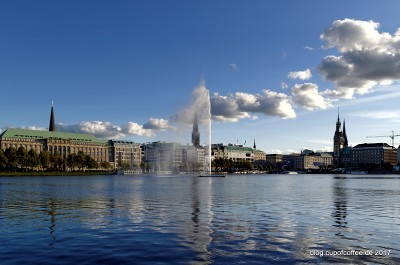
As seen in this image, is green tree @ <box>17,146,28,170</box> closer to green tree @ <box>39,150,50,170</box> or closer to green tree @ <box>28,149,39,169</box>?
green tree @ <box>28,149,39,169</box>

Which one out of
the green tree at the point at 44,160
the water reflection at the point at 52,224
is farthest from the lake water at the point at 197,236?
the green tree at the point at 44,160

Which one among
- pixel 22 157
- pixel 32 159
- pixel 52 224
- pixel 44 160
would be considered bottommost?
pixel 52 224

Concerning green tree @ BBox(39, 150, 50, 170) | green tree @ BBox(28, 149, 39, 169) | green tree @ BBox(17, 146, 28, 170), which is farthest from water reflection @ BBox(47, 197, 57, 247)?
green tree @ BBox(39, 150, 50, 170)

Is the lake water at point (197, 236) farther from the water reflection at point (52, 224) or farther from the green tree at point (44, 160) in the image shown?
the green tree at point (44, 160)

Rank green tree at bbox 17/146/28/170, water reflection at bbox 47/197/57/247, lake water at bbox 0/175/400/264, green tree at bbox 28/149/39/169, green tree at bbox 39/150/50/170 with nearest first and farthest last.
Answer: lake water at bbox 0/175/400/264, water reflection at bbox 47/197/57/247, green tree at bbox 17/146/28/170, green tree at bbox 28/149/39/169, green tree at bbox 39/150/50/170

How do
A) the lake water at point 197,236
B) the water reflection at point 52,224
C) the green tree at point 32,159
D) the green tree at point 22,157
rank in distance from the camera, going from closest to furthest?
the lake water at point 197,236 → the water reflection at point 52,224 → the green tree at point 22,157 → the green tree at point 32,159

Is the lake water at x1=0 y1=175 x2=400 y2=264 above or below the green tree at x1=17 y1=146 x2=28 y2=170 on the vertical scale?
below

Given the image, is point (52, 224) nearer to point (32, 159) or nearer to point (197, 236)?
point (197, 236)

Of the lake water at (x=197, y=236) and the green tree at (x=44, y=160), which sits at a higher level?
the green tree at (x=44, y=160)

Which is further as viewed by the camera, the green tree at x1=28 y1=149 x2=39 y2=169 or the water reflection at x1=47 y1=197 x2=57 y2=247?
the green tree at x1=28 y1=149 x2=39 y2=169

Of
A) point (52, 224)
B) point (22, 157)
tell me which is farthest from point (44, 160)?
point (52, 224)

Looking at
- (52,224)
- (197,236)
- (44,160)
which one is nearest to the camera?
(197,236)

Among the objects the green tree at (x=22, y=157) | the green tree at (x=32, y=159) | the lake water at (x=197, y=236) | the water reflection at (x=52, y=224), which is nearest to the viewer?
the lake water at (x=197, y=236)

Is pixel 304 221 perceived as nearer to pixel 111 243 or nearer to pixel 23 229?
pixel 111 243
